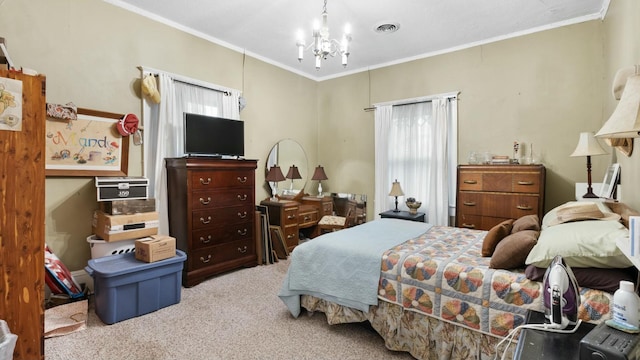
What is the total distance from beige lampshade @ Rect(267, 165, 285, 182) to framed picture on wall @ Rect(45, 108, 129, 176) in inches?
73.6

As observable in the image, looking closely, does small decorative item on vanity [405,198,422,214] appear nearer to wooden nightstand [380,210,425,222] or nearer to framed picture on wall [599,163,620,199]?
wooden nightstand [380,210,425,222]

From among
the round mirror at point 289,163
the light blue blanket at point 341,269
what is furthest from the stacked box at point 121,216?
the round mirror at point 289,163

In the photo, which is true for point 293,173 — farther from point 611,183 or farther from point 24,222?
point 611,183

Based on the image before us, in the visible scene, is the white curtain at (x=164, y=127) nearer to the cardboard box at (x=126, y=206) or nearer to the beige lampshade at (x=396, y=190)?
the cardboard box at (x=126, y=206)

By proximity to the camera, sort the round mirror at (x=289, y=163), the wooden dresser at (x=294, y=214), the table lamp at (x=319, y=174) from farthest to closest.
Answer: the table lamp at (x=319, y=174) < the round mirror at (x=289, y=163) < the wooden dresser at (x=294, y=214)

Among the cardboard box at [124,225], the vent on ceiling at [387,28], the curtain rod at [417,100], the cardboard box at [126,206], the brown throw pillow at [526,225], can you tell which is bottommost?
the cardboard box at [124,225]

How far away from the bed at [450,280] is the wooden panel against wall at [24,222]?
152 cm

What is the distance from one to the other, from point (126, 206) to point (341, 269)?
2.08 meters

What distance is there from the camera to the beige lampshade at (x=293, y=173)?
490cm

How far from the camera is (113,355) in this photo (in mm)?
1984

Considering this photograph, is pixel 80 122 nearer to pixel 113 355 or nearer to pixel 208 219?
pixel 208 219

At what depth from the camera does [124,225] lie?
279 centimetres

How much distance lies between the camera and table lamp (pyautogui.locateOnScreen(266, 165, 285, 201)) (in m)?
4.53

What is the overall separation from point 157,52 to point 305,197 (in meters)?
2.80
